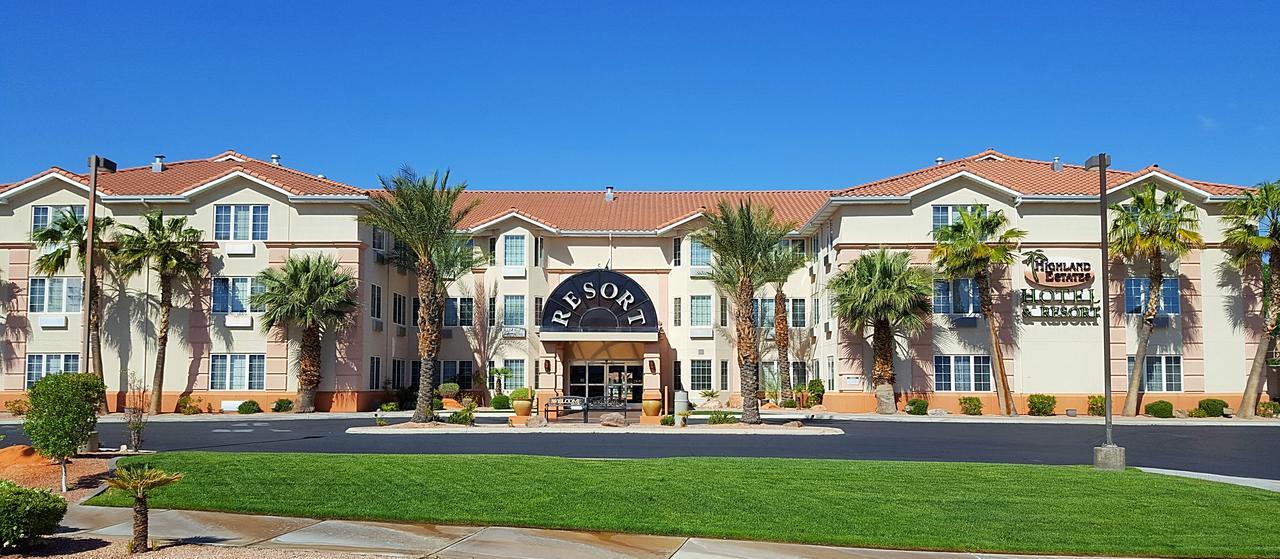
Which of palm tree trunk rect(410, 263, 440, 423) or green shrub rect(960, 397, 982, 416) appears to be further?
green shrub rect(960, 397, 982, 416)

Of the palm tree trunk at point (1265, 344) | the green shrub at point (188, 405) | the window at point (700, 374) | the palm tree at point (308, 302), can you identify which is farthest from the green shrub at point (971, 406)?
the green shrub at point (188, 405)

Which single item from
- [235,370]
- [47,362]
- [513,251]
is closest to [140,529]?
[235,370]

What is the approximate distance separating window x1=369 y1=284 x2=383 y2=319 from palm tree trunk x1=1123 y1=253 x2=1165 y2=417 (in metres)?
30.5

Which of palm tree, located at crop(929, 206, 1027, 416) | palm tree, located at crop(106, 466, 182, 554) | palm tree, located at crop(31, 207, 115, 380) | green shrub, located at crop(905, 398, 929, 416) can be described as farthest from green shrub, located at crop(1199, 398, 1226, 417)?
palm tree, located at crop(31, 207, 115, 380)

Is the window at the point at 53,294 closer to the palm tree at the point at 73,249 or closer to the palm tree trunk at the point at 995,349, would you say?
the palm tree at the point at 73,249

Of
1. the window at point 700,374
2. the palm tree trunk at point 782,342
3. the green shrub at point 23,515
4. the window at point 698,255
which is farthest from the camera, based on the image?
the window at point 698,255

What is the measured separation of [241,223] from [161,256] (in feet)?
11.8

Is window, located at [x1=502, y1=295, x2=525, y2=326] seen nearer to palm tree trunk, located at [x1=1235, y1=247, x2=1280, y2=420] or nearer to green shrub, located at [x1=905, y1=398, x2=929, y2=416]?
green shrub, located at [x1=905, y1=398, x2=929, y2=416]

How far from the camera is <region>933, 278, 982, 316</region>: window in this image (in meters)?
41.5

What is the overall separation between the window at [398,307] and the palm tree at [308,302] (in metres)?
5.01

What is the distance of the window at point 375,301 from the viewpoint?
43656 mm

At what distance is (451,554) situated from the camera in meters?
11.6

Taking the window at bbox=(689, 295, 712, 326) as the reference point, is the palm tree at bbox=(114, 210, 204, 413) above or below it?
above

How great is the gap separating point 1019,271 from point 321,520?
33.9 metres
